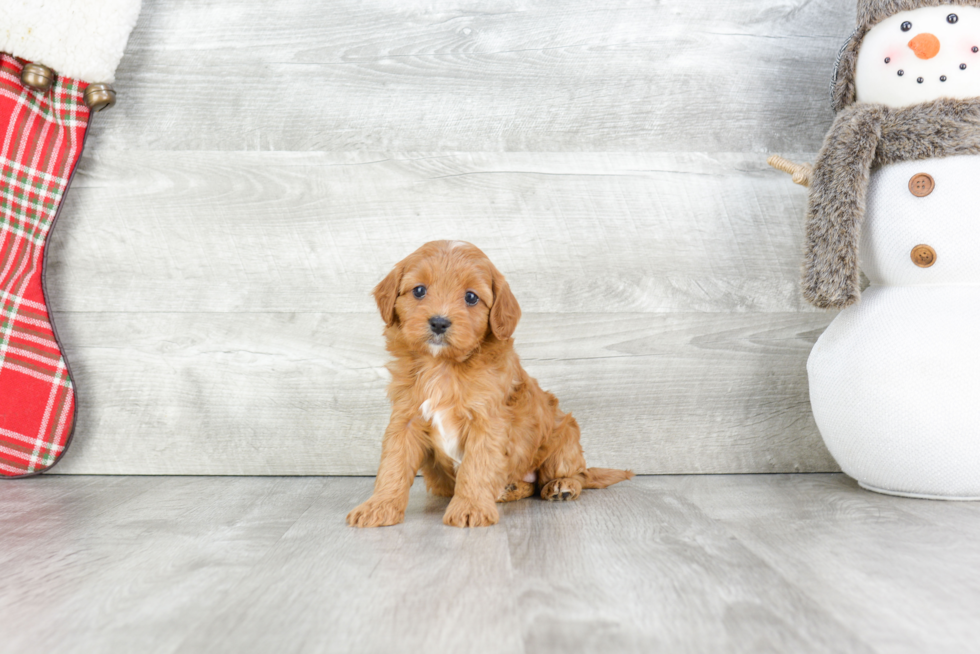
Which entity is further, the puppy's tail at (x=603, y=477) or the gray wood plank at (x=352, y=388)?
the gray wood plank at (x=352, y=388)

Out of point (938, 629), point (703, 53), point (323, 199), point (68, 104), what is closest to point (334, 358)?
point (323, 199)

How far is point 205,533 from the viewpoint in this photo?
1.45 meters

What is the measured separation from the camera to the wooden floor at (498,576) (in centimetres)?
94

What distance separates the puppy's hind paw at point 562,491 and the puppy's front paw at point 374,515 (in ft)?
1.35

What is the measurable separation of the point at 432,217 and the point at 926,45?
4.23 feet

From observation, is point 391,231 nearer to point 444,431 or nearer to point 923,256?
point 444,431

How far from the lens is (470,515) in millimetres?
1524

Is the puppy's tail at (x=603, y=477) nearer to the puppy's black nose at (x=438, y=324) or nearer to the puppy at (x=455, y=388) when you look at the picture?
the puppy at (x=455, y=388)

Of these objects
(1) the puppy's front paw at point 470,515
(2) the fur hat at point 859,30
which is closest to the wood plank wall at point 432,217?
(2) the fur hat at point 859,30

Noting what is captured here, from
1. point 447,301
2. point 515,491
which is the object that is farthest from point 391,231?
point 515,491

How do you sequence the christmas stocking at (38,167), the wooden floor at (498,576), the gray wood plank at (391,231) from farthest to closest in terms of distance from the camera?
the gray wood plank at (391,231), the christmas stocking at (38,167), the wooden floor at (498,576)

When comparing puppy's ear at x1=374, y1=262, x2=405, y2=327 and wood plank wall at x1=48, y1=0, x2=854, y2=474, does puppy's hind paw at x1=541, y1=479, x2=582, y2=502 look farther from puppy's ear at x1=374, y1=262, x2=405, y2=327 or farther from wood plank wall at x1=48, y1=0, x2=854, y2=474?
puppy's ear at x1=374, y1=262, x2=405, y2=327

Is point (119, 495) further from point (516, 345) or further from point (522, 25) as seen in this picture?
point (522, 25)

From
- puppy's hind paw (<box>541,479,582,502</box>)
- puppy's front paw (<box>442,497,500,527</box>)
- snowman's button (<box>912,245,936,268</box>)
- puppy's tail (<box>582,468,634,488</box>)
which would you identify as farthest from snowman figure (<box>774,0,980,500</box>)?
puppy's front paw (<box>442,497,500,527</box>)
